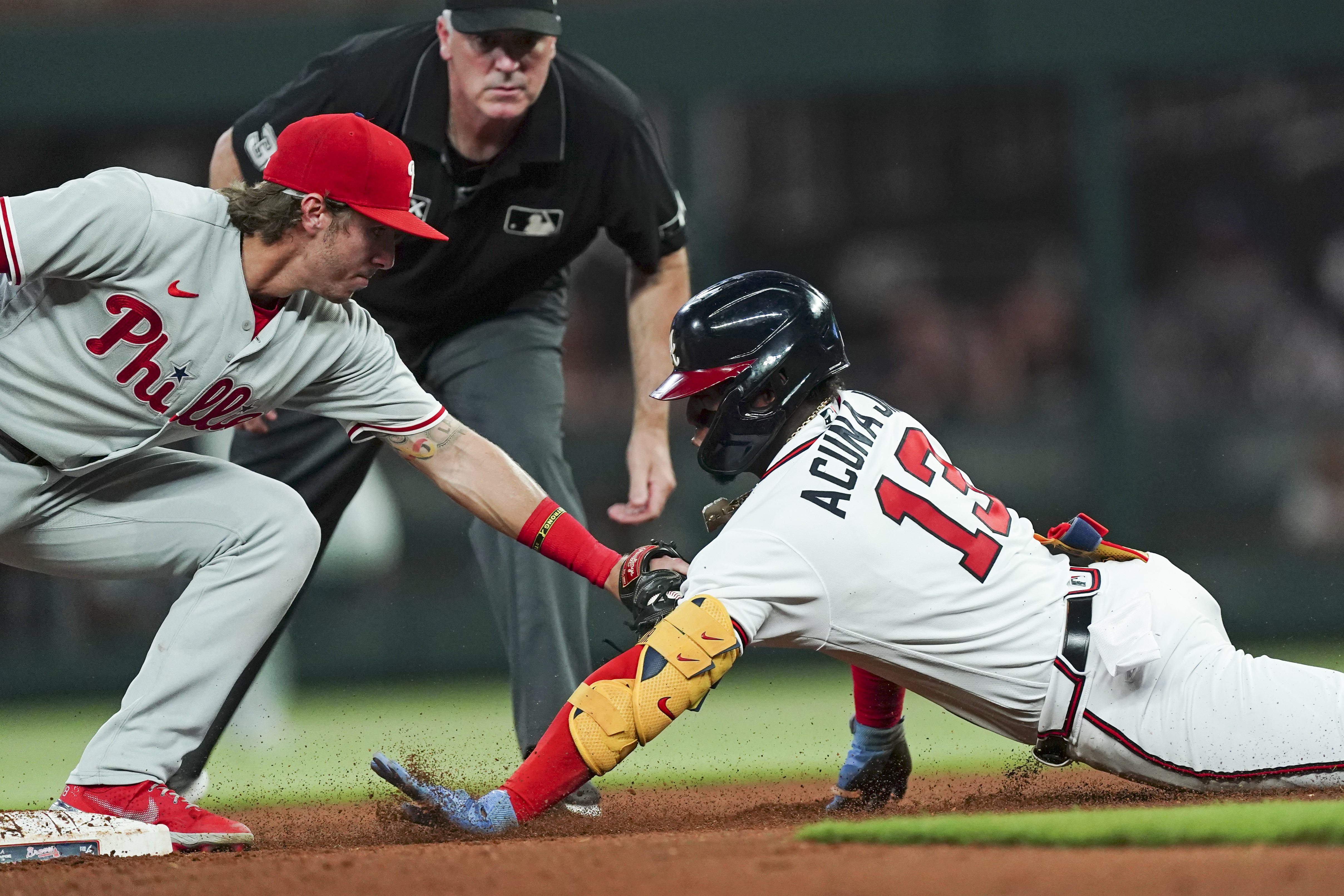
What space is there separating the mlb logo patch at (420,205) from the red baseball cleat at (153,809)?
1.98 metres

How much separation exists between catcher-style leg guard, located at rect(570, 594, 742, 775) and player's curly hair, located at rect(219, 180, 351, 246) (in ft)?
4.53

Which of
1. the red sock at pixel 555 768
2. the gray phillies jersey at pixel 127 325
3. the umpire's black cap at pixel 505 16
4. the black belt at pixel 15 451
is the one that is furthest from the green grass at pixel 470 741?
the umpire's black cap at pixel 505 16

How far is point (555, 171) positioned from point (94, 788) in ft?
7.86

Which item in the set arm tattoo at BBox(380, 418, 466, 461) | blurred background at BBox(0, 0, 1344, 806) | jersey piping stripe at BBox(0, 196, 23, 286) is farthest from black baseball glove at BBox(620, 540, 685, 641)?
blurred background at BBox(0, 0, 1344, 806)

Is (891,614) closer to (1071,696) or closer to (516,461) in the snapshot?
(1071,696)

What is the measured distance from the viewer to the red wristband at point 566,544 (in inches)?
166

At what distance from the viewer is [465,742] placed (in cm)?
631

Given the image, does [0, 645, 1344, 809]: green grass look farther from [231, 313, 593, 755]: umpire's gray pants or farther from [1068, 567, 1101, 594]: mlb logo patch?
[1068, 567, 1101, 594]: mlb logo patch

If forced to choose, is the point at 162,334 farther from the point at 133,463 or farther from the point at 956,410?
the point at 956,410

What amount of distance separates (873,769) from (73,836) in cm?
214

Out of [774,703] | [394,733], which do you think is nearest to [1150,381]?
[774,703]

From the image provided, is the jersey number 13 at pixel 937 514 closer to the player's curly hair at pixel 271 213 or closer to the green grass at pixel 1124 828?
the green grass at pixel 1124 828

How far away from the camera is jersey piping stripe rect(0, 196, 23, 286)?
11.5 ft

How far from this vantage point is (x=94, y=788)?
3787mm
